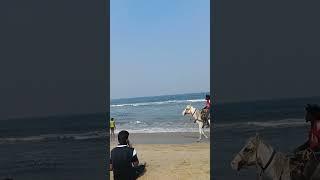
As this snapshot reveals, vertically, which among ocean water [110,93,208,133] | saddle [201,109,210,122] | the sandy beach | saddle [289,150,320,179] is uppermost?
saddle [289,150,320,179]

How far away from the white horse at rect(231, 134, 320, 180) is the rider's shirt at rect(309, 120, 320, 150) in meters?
0.35

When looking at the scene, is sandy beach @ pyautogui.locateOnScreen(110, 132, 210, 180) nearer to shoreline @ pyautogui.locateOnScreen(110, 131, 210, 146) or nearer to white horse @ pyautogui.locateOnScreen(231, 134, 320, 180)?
shoreline @ pyautogui.locateOnScreen(110, 131, 210, 146)

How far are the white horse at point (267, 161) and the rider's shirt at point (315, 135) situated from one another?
0.35 meters

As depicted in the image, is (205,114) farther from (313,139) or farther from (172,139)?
(313,139)

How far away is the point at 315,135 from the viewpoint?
8.49m

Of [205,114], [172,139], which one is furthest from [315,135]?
[172,139]

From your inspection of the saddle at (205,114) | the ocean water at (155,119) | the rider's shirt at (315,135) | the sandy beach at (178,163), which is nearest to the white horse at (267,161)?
the rider's shirt at (315,135)

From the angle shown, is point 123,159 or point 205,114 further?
point 205,114

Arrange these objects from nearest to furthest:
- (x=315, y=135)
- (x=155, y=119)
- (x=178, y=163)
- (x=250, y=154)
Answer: (x=250, y=154)
(x=315, y=135)
(x=178, y=163)
(x=155, y=119)

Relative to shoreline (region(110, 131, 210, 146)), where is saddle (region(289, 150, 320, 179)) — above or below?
above

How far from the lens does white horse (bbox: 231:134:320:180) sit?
27.2 feet

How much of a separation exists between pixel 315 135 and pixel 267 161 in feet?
2.53

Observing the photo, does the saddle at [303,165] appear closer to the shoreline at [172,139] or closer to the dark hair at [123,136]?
the dark hair at [123,136]

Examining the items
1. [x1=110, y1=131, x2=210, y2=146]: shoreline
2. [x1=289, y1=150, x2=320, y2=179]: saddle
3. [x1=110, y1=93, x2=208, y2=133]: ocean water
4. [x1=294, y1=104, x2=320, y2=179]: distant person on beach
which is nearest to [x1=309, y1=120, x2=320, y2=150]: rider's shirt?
[x1=294, y1=104, x2=320, y2=179]: distant person on beach
